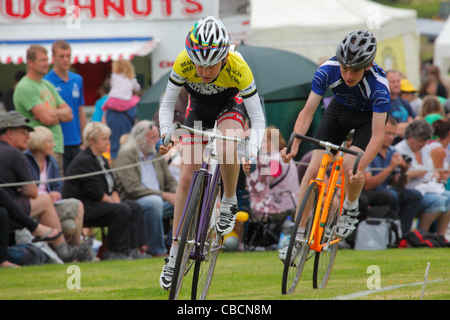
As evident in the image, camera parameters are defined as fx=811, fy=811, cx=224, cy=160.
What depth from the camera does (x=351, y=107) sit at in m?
8.65

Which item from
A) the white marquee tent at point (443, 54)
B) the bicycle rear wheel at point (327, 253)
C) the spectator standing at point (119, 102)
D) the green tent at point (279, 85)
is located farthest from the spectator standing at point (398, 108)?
the white marquee tent at point (443, 54)

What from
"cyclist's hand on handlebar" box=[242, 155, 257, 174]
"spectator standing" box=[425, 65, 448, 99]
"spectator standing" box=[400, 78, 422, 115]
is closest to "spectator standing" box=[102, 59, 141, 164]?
"spectator standing" box=[400, 78, 422, 115]

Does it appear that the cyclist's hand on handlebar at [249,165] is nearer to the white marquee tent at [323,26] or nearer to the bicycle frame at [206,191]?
the bicycle frame at [206,191]

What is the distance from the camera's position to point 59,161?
12.8 metres

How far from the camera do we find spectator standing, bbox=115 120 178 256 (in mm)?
12258

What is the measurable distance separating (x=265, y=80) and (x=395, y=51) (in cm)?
1172

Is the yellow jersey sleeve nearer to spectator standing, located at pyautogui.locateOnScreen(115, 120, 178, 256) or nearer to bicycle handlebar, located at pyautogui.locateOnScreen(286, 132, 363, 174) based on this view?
bicycle handlebar, located at pyautogui.locateOnScreen(286, 132, 363, 174)

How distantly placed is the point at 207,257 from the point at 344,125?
2232mm

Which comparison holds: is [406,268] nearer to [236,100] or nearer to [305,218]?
[305,218]

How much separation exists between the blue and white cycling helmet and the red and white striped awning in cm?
961

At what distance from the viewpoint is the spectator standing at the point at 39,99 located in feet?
40.0

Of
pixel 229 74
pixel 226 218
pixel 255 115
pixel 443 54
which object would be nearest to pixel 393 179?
pixel 226 218

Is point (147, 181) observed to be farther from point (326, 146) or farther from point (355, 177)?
point (355, 177)
